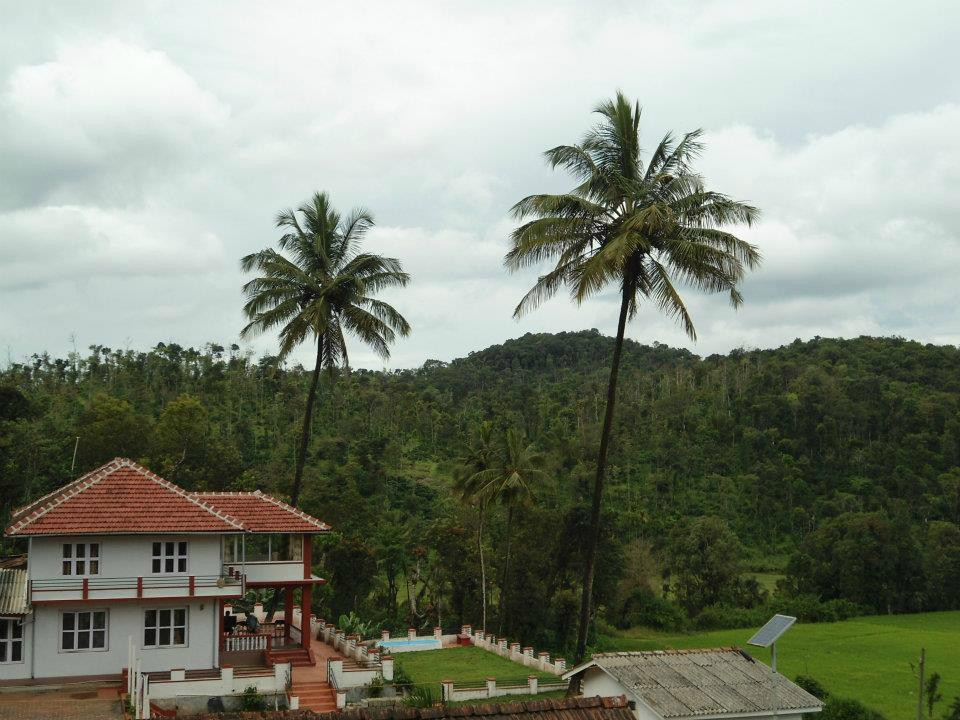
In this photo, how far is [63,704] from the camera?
20547 millimetres

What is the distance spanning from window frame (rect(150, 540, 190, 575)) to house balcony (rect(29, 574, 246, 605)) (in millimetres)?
245

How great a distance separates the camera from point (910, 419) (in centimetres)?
7469

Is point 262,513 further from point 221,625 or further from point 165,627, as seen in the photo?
point 165,627

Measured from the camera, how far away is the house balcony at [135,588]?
22.6m

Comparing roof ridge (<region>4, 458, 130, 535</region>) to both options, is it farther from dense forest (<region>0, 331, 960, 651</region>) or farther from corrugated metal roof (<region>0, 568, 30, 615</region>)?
dense forest (<region>0, 331, 960, 651</region>)

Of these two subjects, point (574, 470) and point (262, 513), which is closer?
point (262, 513)

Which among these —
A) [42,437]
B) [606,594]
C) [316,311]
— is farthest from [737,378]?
[316,311]

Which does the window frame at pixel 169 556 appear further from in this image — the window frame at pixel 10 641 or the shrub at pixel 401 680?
the shrub at pixel 401 680

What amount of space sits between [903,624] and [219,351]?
59.2m

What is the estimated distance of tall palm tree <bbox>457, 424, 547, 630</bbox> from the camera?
35.8 m

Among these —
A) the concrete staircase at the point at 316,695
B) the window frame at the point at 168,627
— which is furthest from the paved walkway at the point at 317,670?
the window frame at the point at 168,627

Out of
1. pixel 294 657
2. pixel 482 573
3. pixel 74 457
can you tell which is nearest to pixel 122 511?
pixel 294 657

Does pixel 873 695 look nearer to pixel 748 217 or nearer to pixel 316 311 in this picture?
pixel 748 217

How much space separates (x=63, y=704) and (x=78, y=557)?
3922mm
